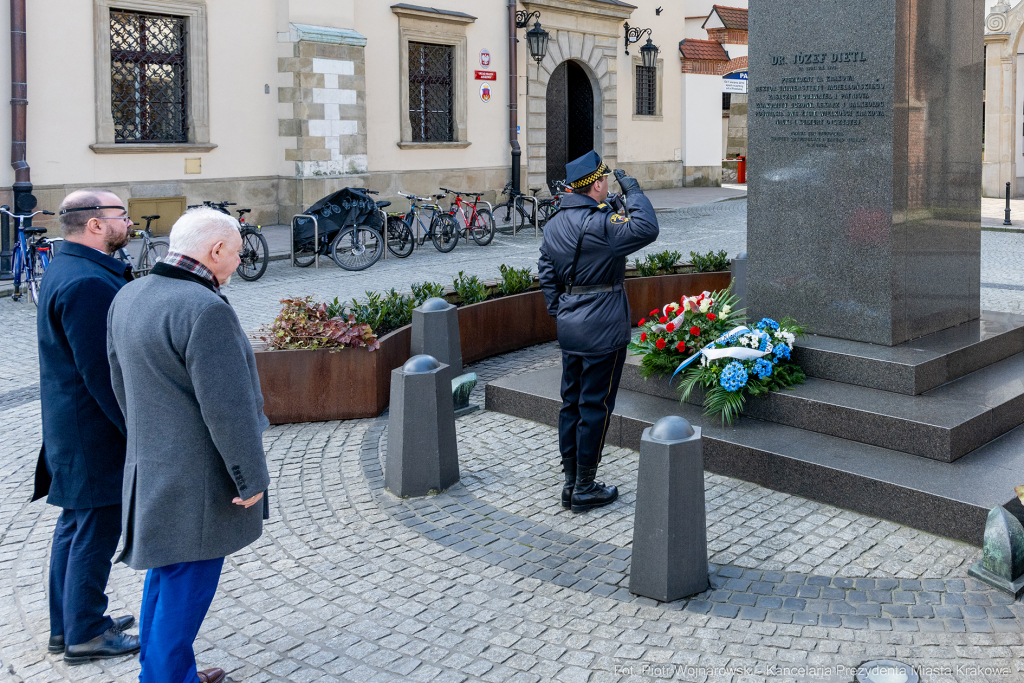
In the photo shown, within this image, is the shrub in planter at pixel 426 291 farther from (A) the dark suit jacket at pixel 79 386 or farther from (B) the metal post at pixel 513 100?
(B) the metal post at pixel 513 100

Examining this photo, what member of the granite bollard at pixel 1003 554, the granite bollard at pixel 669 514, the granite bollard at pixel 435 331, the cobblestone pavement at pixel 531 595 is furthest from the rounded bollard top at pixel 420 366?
the granite bollard at pixel 1003 554

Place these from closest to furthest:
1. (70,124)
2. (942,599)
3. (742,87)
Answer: (942,599)
(70,124)
(742,87)

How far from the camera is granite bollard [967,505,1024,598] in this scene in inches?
176

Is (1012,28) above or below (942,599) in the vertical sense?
above

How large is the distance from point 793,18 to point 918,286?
1.96 meters

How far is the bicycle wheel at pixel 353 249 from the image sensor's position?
48.7ft

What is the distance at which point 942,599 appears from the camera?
4449 mm

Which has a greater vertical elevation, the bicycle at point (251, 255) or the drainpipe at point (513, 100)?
the drainpipe at point (513, 100)

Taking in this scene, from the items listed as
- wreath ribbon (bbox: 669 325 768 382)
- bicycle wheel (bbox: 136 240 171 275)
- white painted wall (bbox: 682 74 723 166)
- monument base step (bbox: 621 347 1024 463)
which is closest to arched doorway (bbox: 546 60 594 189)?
white painted wall (bbox: 682 74 723 166)

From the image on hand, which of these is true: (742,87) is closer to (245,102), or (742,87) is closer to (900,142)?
(245,102)

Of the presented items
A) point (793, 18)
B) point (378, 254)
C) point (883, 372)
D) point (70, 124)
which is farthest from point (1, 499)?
point (70, 124)

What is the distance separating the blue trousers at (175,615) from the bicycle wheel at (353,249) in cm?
1148

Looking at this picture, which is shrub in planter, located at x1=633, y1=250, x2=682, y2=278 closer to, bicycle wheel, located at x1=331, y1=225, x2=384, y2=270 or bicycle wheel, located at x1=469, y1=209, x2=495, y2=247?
bicycle wheel, located at x1=331, y1=225, x2=384, y2=270

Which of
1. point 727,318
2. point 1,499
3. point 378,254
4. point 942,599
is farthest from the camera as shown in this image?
point 378,254
